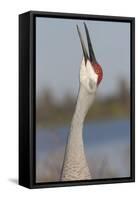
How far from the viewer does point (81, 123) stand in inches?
254

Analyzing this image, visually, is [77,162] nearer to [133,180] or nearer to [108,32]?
[133,180]

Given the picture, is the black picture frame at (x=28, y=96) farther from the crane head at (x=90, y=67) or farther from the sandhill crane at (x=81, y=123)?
the crane head at (x=90, y=67)

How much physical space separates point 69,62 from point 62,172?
3.12ft

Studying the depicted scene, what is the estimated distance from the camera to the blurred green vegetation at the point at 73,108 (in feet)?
20.5

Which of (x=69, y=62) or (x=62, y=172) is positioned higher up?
(x=69, y=62)

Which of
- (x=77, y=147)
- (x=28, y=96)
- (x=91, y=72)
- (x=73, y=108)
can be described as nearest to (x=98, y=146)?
(x=77, y=147)

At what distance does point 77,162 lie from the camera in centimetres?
642

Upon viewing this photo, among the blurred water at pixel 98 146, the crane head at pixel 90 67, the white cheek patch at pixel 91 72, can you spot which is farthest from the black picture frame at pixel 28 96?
the white cheek patch at pixel 91 72

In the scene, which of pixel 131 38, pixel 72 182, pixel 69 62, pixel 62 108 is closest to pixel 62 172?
pixel 72 182

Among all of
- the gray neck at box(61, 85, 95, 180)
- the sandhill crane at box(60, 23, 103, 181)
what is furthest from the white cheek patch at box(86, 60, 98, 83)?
the gray neck at box(61, 85, 95, 180)

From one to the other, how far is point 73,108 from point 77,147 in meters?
0.34

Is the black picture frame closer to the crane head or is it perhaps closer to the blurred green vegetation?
the blurred green vegetation

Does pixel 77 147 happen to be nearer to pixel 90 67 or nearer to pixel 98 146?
pixel 98 146

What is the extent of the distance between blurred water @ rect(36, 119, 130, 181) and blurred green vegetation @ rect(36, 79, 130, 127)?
6 cm
